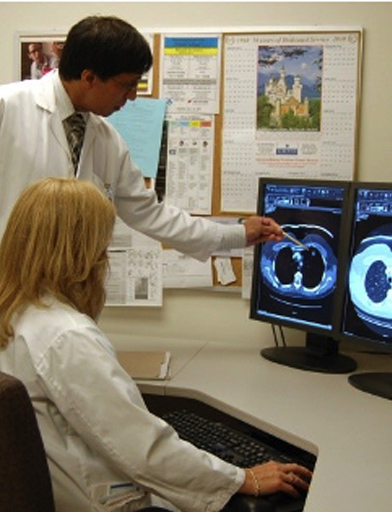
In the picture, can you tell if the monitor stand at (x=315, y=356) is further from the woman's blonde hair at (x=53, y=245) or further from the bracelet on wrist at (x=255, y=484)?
the woman's blonde hair at (x=53, y=245)

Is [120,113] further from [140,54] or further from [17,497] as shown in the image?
[17,497]

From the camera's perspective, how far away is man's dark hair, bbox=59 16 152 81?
1.86 m

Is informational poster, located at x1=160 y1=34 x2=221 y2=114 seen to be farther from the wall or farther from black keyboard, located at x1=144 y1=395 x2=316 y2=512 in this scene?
black keyboard, located at x1=144 y1=395 x2=316 y2=512

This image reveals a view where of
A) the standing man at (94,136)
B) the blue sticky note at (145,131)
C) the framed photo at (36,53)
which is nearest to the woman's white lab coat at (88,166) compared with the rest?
the standing man at (94,136)

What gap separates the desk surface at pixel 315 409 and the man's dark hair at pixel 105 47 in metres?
0.86

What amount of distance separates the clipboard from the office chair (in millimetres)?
898

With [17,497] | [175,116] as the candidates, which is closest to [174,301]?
[175,116]

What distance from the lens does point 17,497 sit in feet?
3.30

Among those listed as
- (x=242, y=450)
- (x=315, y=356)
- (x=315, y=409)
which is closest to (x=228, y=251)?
(x=315, y=356)

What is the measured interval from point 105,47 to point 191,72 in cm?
57

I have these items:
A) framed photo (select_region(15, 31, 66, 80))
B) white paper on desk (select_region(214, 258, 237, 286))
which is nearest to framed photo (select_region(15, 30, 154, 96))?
framed photo (select_region(15, 31, 66, 80))

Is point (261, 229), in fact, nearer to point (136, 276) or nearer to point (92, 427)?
point (136, 276)

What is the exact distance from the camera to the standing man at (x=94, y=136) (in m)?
1.88

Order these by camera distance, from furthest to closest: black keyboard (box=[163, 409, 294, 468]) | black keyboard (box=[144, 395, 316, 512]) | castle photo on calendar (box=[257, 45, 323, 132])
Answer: castle photo on calendar (box=[257, 45, 323, 132]) → black keyboard (box=[163, 409, 294, 468]) → black keyboard (box=[144, 395, 316, 512])
